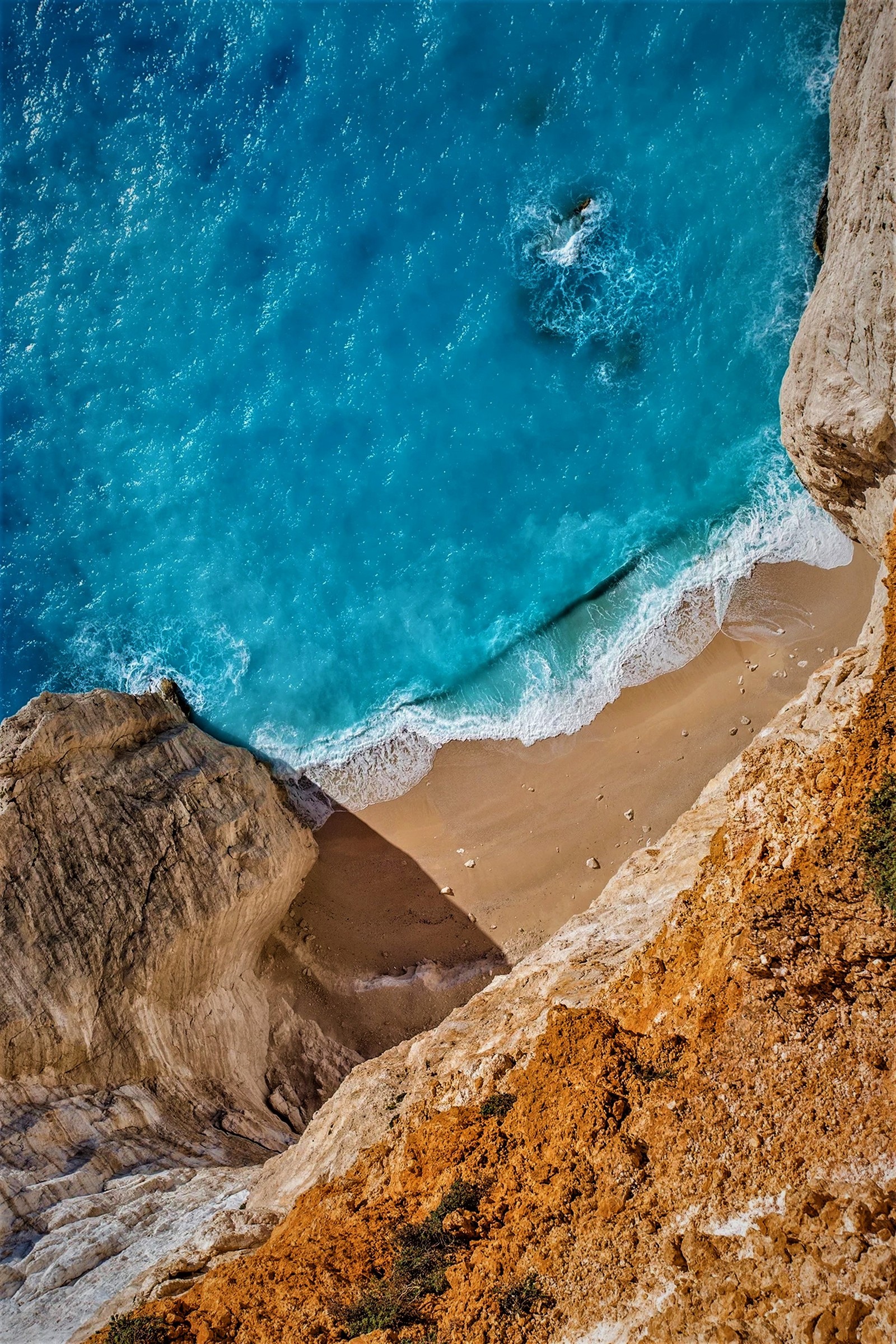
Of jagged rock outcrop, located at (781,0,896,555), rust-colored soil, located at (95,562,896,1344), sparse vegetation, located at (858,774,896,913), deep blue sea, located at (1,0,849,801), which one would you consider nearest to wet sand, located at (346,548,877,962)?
deep blue sea, located at (1,0,849,801)

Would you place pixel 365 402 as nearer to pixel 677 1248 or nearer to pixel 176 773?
pixel 176 773

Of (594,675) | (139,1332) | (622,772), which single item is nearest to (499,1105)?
(139,1332)

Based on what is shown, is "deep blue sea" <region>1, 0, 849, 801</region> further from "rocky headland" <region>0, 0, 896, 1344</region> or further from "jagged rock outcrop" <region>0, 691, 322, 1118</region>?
"rocky headland" <region>0, 0, 896, 1344</region>

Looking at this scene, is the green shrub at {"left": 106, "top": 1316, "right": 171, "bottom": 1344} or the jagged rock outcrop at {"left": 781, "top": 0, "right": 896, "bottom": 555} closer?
the green shrub at {"left": 106, "top": 1316, "right": 171, "bottom": 1344}

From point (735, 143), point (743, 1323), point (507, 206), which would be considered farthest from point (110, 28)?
point (743, 1323)

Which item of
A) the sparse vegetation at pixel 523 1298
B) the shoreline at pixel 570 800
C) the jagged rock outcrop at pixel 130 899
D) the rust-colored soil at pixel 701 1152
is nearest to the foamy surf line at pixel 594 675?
the shoreline at pixel 570 800
